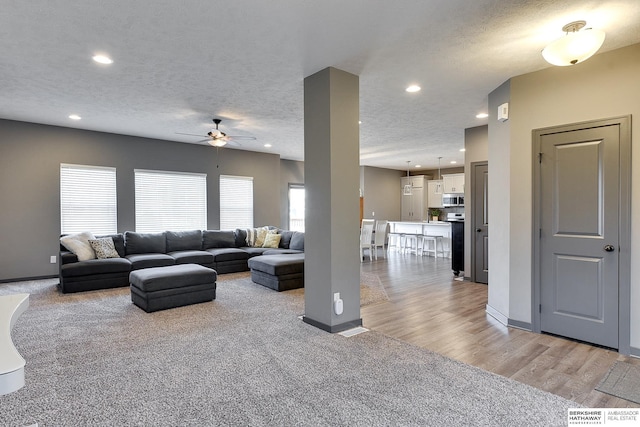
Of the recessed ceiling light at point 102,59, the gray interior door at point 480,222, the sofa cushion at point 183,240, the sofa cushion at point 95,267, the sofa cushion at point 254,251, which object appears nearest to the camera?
the recessed ceiling light at point 102,59

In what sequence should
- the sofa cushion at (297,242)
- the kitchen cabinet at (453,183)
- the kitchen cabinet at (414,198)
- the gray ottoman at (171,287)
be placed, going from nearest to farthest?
the gray ottoman at (171,287) < the sofa cushion at (297,242) < the kitchen cabinet at (453,183) < the kitchen cabinet at (414,198)

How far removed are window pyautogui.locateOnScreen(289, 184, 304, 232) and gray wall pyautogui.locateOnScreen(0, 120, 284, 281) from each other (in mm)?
3674

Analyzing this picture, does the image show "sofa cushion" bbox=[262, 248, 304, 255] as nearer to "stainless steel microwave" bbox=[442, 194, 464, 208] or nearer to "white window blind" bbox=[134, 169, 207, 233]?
"white window blind" bbox=[134, 169, 207, 233]

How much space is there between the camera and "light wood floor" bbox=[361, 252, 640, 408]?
255cm

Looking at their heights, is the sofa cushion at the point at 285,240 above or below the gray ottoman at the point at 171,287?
above

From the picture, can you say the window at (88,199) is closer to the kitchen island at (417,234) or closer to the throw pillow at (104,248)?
the throw pillow at (104,248)

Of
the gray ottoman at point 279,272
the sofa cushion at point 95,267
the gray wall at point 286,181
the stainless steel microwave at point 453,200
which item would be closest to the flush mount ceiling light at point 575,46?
the gray ottoman at point 279,272

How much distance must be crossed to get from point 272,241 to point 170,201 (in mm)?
2315

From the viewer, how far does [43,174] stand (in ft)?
19.7

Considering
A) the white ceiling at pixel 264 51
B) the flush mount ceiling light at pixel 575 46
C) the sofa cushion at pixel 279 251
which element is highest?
the white ceiling at pixel 264 51

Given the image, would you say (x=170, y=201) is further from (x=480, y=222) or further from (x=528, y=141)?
(x=528, y=141)

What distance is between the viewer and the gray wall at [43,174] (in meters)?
5.73

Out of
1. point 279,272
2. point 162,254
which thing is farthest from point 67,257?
point 279,272

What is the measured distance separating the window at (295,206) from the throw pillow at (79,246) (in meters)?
5.36
